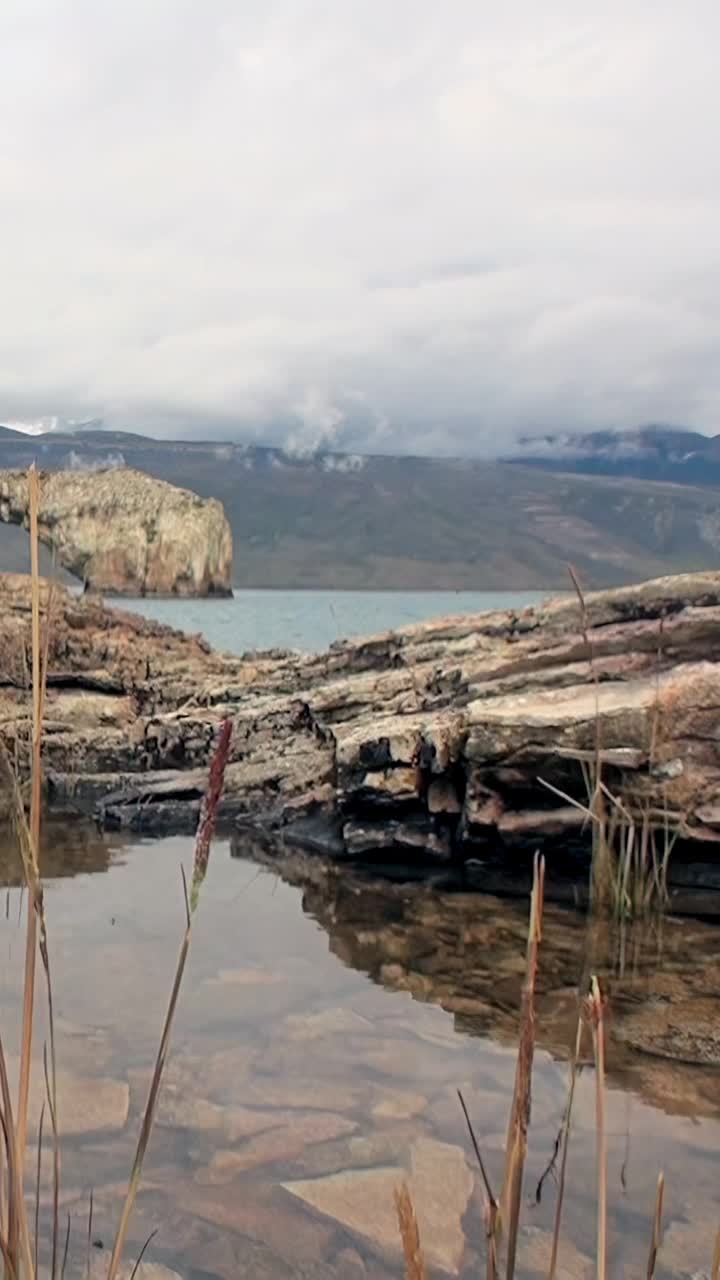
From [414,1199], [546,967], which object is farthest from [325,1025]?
[414,1199]

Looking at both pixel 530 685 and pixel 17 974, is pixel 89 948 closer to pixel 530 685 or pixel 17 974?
pixel 17 974

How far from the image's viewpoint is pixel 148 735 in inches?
649

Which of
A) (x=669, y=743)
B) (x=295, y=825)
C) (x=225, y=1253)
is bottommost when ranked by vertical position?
(x=295, y=825)

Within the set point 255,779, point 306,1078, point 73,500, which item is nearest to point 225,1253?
point 306,1078

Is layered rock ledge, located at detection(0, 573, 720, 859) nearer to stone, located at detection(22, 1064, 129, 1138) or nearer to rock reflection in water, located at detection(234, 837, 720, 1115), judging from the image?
rock reflection in water, located at detection(234, 837, 720, 1115)

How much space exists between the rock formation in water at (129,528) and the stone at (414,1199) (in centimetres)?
3761

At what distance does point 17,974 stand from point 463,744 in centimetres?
554

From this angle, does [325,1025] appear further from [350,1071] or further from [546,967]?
[546,967]

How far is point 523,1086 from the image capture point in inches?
85.8

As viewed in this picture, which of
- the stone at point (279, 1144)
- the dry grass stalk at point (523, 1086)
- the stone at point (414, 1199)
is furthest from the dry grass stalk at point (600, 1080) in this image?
the stone at point (279, 1144)

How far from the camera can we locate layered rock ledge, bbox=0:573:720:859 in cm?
1080

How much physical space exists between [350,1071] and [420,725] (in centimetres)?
631

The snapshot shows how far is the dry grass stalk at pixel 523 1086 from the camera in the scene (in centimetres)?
217

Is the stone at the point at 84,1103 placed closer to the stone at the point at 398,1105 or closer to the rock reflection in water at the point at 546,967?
the stone at the point at 398,1105
